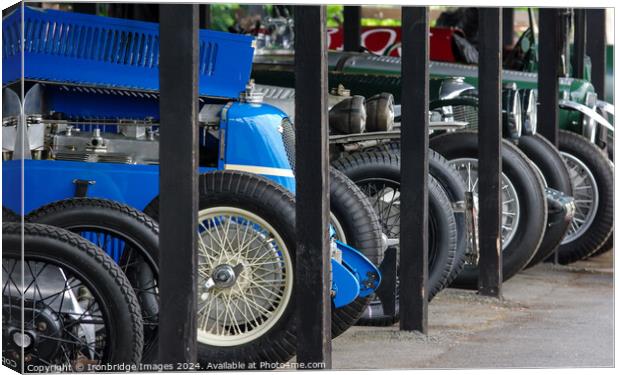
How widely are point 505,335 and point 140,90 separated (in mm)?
2295

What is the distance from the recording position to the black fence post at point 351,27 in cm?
1430

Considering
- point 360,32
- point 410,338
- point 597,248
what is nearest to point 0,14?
point 410,338

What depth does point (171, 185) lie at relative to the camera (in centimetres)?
503

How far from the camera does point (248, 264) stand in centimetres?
605

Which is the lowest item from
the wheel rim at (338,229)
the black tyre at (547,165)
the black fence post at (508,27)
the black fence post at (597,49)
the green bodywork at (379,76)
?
the wheel rim at (338,229)

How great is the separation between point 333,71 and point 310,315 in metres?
4.56

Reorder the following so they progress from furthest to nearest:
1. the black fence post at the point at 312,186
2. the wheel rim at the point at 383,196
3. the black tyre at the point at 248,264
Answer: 1. the wheel rim at the point at 383,196
2. the black tyre at the point at 248,264
3. the black fence post at the point at 312,186

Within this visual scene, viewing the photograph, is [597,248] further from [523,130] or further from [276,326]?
[276,326]

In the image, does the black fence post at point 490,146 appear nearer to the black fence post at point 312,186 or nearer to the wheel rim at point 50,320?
the black fence post at point 312,186

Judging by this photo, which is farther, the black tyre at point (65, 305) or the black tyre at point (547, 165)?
the black tyre at point (547, 165)

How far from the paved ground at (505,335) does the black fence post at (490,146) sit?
302 millimetres

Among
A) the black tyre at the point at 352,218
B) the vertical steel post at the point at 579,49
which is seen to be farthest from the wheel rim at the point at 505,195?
the vertical steel post at the point at 579,49

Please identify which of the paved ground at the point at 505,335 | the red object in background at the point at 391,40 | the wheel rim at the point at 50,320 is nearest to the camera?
the wheel rim at the point at 50,320

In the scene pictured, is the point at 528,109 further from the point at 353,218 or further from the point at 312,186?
the point at 312,186
